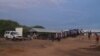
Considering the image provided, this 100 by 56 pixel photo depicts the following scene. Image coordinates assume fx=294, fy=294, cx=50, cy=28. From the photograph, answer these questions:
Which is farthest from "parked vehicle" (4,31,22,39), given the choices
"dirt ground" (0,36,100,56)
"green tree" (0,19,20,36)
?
"green tree" (0,19,20,36)

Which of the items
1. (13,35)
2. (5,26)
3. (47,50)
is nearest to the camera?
(47,50)

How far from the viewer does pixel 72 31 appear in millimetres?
65188

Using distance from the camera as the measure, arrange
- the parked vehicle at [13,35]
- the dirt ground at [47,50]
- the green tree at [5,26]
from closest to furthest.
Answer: the dirt ground at [47,50] < the parked vehicle at [13,35] < the green tree at [5,26]

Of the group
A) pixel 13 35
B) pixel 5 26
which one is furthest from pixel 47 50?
pixel 5 26

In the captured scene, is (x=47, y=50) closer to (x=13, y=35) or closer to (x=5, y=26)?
(x=13, y=35)

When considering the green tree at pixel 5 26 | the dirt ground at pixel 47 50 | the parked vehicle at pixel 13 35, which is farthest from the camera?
the green tree at pixel 5 26

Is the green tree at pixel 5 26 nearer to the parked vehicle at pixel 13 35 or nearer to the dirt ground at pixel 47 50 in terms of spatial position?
the parked vehicle at pixel 13 35

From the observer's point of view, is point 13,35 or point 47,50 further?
point 13,35

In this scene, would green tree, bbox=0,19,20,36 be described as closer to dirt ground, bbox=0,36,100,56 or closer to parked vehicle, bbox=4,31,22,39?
parked vehicle, bbox=4,31,22,39

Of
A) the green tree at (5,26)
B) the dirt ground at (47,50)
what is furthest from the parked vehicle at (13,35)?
the green tree at (5,26)

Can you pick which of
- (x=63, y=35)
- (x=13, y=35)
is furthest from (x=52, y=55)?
(x=63, y=35)

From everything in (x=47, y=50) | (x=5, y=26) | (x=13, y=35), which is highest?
(x=5, y=26)

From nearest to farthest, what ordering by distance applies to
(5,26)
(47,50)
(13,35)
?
(47,50) < (13,35) < (5,26)

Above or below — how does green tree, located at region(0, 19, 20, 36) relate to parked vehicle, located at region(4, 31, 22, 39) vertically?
above
